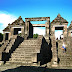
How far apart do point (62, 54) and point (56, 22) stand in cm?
1041

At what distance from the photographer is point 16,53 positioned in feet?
33.0

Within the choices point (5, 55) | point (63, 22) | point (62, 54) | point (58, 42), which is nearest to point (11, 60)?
point (5, 55)

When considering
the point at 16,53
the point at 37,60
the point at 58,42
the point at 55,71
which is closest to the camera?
the point at 55,71

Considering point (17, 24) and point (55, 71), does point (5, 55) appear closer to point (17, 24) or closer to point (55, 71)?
point (55, 71)

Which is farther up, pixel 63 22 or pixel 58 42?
pixel 63 22

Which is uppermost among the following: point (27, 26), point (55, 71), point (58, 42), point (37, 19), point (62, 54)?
point (37, 19)

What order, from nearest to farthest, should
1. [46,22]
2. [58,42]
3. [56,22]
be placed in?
[58,42] < [46,22] < [56,22]

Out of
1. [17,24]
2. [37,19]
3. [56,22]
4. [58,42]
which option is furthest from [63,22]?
[17,24]

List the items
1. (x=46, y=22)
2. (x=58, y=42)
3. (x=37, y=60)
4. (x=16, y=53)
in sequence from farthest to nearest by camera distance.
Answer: (x=46, y=22)
(x=58, y=42)
(x=16, y=53)
(x=37, y=60)

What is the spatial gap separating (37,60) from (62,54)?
371 cm

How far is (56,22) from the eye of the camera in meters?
19.7

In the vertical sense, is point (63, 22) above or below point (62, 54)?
above

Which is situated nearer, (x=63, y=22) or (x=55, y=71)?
(x=55, y=71)

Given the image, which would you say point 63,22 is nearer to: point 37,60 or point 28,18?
point 28,18
